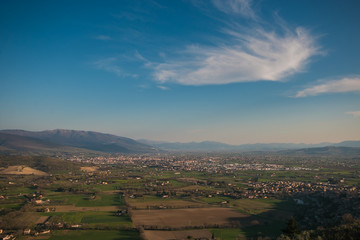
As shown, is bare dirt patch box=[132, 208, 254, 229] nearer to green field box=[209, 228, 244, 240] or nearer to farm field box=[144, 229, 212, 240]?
farm field box=[144, 229, 212, 240]

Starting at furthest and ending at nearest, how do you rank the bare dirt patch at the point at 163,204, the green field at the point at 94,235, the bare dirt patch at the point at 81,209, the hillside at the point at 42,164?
the hillside at the point at 42,164 < the bare dirt patch at the point at 163,204 < the bare dirt patch at the point at 81,209 < the green field at the point at 94,235

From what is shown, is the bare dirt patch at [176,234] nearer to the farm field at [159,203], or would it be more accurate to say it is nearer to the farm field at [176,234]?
the farm field at [176,234]

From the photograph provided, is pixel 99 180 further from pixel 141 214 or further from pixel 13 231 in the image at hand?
pixel 13 231

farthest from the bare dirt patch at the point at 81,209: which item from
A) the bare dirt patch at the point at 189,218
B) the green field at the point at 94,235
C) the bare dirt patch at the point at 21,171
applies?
the bare dirt patch at the point at 21,171

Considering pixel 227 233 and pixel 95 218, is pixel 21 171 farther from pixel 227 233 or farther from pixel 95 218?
pixel 227 233

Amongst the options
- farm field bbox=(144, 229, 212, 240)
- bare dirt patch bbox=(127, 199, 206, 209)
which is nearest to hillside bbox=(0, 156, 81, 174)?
bare dirt patch bbox=(127, 199, 206, 209)

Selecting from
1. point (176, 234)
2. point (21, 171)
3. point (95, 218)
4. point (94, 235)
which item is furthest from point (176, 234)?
point (21, 171)

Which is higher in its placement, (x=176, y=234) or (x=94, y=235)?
(x=176, y=234)
